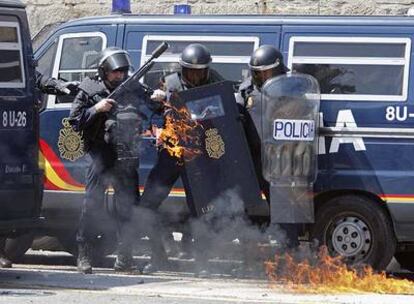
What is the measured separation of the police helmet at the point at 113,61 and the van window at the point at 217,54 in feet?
2.04

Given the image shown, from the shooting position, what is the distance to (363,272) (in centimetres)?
855

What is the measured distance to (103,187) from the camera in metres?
8.70

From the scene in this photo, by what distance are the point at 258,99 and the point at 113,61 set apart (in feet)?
4.21

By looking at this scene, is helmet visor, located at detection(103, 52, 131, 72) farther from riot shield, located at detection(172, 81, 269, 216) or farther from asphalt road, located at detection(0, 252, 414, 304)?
asphalt road, located at detection(0, 252, 414, 304)

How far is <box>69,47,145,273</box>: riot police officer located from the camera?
8.55m

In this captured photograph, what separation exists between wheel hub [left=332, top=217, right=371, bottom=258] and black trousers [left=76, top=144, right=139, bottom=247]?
71.9 inches

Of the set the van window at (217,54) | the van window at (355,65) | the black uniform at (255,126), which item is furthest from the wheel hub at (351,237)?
the van window at (217,54)

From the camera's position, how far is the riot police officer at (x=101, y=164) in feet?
28.1

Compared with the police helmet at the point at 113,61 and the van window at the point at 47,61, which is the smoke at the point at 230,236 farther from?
the van window at the point at 47,61

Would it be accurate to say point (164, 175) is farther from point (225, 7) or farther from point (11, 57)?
point (225, 7)

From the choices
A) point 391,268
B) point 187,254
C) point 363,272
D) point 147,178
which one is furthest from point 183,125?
point 391,268

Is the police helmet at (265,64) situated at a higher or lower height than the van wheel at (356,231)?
higher

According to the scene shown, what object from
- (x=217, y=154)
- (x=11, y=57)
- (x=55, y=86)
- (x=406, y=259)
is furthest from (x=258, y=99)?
(x=406, y=259)

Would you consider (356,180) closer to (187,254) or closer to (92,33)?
(187,254)
